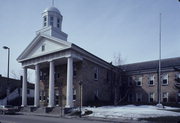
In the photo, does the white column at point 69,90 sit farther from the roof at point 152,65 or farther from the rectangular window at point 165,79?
the rectangular window at point 165,79

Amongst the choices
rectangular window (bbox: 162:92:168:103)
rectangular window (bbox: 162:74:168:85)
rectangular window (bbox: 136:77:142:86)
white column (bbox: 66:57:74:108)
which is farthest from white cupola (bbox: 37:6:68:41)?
rectangular window (bbox: 162:92:168:103)

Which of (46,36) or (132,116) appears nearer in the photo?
(132,116)

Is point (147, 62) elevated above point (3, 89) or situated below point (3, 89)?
above

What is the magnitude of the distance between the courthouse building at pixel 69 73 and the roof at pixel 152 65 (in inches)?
10.5

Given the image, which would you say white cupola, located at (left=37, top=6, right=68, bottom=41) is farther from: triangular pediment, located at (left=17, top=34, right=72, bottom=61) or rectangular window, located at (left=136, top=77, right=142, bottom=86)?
rectangular window, located at (left=136, top=77, right=142, bottom=86)

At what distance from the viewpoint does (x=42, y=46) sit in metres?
40.3

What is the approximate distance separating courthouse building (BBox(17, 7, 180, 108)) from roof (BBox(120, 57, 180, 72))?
0.27 m

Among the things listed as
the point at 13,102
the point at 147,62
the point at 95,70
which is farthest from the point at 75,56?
the point at 13,102

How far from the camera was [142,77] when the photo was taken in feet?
149

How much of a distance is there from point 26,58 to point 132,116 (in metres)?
25.0

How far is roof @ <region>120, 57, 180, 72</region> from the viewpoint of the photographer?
4250cm

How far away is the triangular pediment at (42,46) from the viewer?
120ft

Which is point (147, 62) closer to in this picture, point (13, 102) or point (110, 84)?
point (110, 84)

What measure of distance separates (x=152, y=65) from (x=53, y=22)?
19.8 meters
